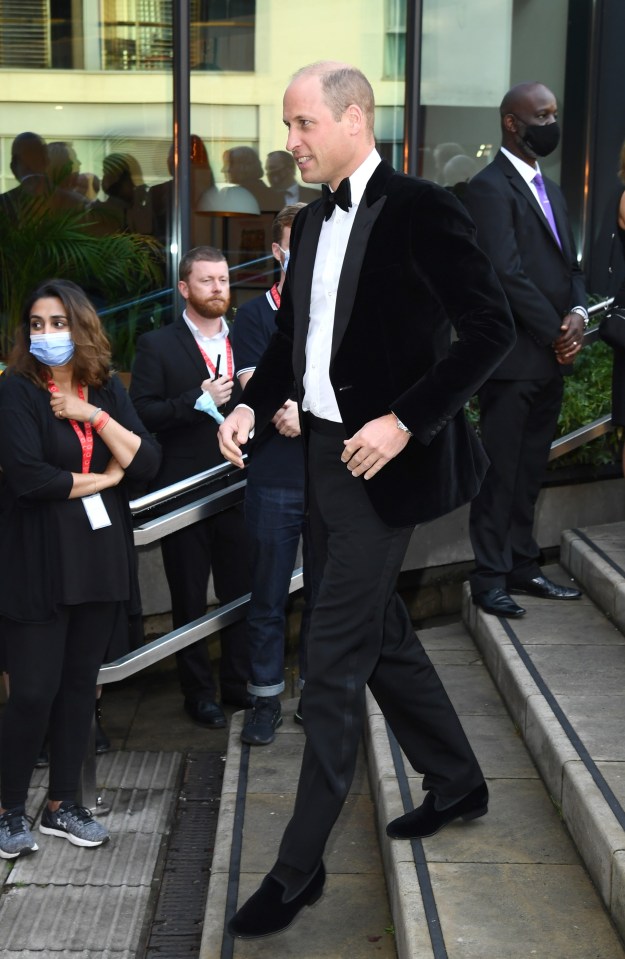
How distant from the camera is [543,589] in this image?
5.28 metres

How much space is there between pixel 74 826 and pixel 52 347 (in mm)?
1584

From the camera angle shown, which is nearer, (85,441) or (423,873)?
(423,873)

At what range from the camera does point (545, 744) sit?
12.6 feet

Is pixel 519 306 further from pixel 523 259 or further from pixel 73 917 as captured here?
pixel 73 917

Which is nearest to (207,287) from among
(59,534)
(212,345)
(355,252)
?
(212,345)

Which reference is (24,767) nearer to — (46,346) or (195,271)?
(46,346)

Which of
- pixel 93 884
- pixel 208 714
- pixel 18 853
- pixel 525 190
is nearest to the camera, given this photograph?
pixel 93 884

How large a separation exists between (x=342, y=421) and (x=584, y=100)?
6.84 metres

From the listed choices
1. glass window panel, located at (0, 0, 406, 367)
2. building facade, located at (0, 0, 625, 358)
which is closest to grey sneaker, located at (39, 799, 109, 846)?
glass window panel, located at (0, 0, 406, 367)

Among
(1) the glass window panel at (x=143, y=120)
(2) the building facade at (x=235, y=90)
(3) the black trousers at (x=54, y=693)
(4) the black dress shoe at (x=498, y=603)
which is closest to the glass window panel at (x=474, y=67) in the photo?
(2) the building facade at (x=235, y=90)

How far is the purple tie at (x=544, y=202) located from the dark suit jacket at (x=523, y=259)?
4 cm

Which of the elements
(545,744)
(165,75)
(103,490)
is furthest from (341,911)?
(165,75)

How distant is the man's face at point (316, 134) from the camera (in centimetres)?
290

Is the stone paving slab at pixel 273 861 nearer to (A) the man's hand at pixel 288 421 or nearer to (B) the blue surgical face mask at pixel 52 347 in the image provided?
(A) the man's hand at pixel 288 421
